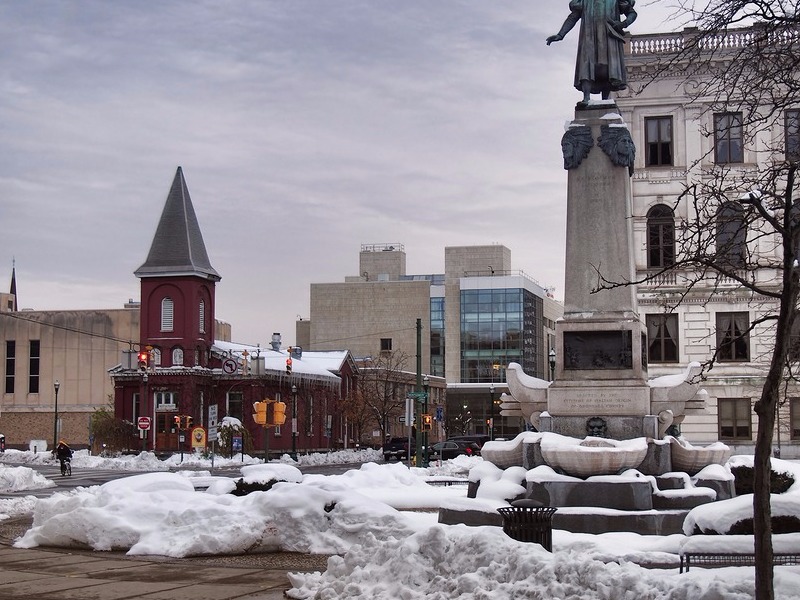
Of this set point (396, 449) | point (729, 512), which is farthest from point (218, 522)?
point (396, 449)

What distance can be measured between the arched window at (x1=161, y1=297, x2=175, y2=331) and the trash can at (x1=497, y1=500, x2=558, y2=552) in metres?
66.3

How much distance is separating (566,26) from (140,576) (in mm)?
14010

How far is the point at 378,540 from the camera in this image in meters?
15.4

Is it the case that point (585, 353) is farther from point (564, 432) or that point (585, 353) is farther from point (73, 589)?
point (73, 589)

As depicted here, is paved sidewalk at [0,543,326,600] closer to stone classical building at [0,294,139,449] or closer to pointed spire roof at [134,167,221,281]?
pointed spire roof at [134,167,221,281]

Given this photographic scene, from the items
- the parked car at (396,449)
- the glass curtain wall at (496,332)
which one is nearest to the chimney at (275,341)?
the parked car at (396,449)

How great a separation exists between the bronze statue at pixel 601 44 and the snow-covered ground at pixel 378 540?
8386 mm

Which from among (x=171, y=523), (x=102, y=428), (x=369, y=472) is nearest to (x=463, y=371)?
(x=102, y=428)

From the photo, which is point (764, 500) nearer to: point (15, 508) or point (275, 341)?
point (15, 508)

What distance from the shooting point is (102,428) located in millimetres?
73312

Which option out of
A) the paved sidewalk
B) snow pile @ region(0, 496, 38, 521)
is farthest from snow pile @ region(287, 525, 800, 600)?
snow pile @ region(0, 496, 38, 521)

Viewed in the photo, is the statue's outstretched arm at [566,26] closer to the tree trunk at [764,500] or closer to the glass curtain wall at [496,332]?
the tree trunk at [764,500]

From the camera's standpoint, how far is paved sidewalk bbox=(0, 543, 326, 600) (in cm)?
1318

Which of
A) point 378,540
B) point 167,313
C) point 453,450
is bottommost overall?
point 453,450
